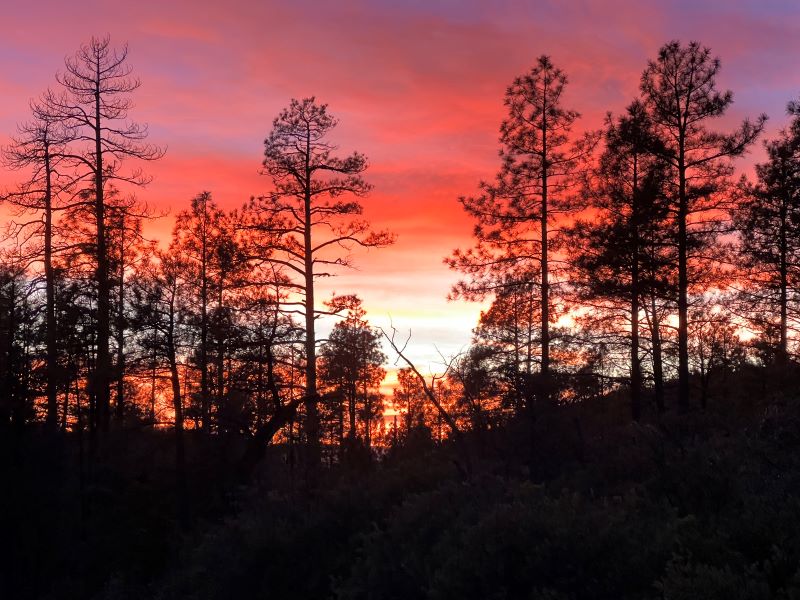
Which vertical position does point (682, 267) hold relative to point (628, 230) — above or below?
below

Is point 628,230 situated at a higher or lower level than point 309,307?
higher

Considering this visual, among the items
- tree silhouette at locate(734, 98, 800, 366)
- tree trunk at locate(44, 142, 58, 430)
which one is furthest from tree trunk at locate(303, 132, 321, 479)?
tree silhouette at locate(734, 98, 800, 366)

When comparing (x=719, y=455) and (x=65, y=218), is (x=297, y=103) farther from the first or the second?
(x=719, y=455)

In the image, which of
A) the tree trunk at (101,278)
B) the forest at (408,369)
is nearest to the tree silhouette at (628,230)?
the forest at (408,369)

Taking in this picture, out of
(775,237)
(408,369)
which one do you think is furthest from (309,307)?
(775,237)

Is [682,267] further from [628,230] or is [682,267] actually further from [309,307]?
[309,307]

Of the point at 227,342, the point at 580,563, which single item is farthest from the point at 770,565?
the point at 227,342

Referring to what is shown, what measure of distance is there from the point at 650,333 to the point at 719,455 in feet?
47.5

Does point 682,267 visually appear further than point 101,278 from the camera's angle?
No

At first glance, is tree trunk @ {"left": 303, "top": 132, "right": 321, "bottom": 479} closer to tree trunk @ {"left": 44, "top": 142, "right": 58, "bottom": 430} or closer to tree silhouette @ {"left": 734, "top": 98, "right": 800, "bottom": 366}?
tree trunk @ {"left": 44, "top": 142, "right": 58, "bottom": 430}

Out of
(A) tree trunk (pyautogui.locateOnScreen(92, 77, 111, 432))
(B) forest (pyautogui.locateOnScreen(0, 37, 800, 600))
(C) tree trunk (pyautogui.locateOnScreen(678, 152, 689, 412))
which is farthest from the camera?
(A) tree trunk (pyautogui.locateOnScreen(92, 77, 111, 432))

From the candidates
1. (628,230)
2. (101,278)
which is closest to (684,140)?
(628,230)

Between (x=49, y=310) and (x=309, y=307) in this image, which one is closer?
(x=309, y=307)

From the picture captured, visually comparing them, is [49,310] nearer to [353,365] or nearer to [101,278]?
[101,278]
